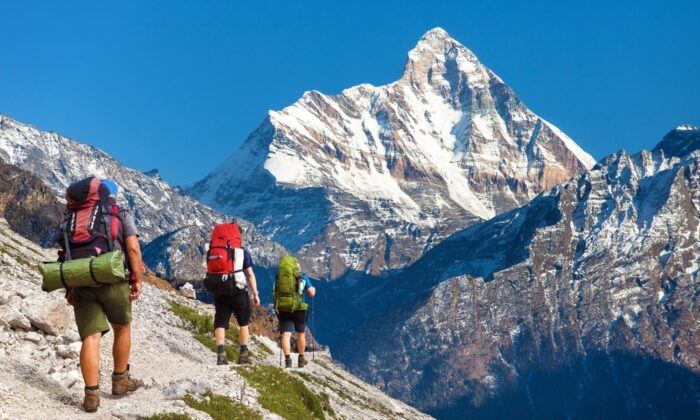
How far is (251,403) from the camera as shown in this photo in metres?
25.2

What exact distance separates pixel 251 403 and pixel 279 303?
7279mm

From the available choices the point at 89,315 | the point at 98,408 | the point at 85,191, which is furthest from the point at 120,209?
the point at 98,408

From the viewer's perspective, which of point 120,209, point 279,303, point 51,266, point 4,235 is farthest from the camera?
point 4,235

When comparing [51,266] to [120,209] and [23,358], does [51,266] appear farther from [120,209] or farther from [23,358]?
[23,358]

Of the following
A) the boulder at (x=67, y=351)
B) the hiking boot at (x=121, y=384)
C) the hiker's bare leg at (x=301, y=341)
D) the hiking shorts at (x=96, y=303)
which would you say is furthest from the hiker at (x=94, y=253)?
the hiker's bare leg at (x=301, y=341)

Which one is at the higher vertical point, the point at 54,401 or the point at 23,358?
the point at 23,358

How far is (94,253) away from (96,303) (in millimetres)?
984

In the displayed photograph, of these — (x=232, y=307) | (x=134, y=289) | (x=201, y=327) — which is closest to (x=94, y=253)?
(x=134, y=289)

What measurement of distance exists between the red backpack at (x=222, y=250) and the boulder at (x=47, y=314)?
Result: 3990mm

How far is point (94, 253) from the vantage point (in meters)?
20.4

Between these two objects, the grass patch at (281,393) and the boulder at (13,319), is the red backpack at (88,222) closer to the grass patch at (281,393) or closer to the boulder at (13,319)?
the boulder at (13,319)

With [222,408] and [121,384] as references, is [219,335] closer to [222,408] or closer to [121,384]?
[222,408]

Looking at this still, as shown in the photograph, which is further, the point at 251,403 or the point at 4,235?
the point at 4,235

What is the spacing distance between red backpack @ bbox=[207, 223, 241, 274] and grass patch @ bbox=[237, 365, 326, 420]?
270 centimetres
